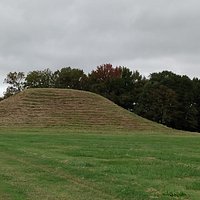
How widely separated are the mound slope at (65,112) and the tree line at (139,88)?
84.8 ft

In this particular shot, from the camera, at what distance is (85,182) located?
13.3 m

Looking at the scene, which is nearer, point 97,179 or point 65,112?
point 97,179

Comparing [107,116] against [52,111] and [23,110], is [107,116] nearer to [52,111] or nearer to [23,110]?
[52,111]

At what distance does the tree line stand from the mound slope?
25.9m

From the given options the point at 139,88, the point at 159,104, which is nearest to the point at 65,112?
the point at 159,104

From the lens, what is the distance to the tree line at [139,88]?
320 feet

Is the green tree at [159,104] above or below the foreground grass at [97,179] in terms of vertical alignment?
above

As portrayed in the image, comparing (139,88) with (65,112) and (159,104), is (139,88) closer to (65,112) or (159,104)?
(159,104)

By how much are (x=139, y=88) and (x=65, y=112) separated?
150ft

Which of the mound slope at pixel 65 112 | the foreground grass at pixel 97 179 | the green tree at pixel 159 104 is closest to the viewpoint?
the foreground grass at pixel 97 179

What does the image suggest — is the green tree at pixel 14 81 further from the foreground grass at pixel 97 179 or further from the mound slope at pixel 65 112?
the foreground grass at pixel 97 179

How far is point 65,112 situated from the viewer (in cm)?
6675

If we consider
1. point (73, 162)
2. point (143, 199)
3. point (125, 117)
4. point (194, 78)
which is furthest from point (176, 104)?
point (143, 199)

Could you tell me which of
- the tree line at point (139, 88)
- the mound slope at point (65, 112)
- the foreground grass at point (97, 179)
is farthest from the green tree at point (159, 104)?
the foreground grass at point (97, 179)
